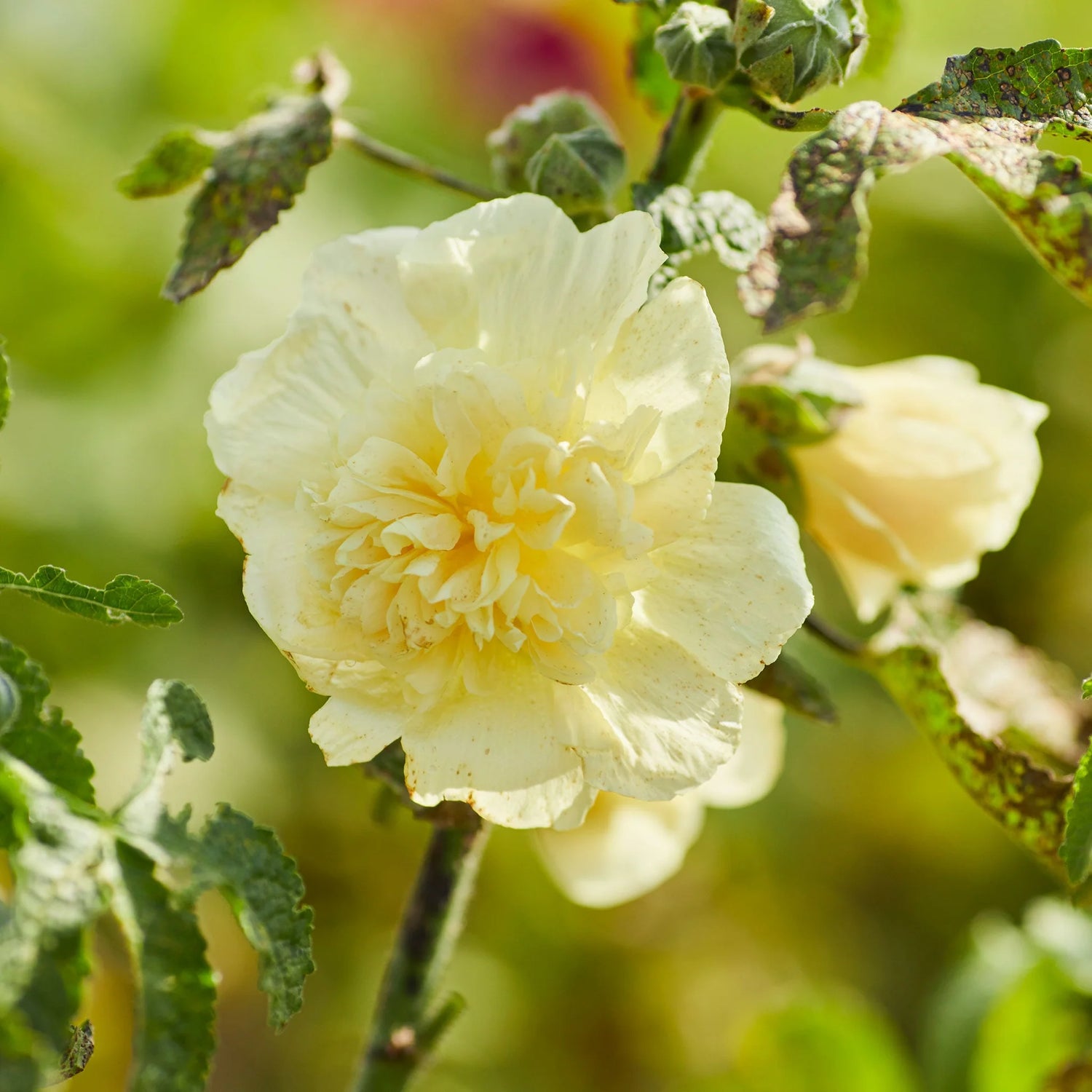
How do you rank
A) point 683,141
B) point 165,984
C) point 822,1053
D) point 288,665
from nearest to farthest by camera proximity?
1. point 165,984
2. point 683,141
3. point 822,1053
4. point 288,665

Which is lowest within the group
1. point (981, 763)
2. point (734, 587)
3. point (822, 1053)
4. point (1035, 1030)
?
point (822, 1053)

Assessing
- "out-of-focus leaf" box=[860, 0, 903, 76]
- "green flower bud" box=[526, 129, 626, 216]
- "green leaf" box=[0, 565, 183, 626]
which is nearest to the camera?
"green leaf" box=[0, 565, 183, 626]

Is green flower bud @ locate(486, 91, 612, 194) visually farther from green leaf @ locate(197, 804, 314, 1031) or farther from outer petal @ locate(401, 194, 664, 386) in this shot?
green leaf @ locate(197, 804, 314, 1031)

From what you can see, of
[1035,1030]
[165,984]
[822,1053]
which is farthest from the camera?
[822,1053]

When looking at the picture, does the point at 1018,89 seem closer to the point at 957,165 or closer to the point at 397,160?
the point at 957,165

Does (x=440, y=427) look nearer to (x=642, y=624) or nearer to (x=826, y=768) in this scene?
(x=642, y=624)

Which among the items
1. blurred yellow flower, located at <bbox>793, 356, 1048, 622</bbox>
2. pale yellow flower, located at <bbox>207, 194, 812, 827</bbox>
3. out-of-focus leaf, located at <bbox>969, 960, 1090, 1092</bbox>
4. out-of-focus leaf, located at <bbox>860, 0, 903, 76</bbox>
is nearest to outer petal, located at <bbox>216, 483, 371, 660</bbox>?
pale yellow flower, located at <bbox>207, 194, 812, 827</bbox>

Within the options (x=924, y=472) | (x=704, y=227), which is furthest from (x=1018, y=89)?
(x=924, y=472)
